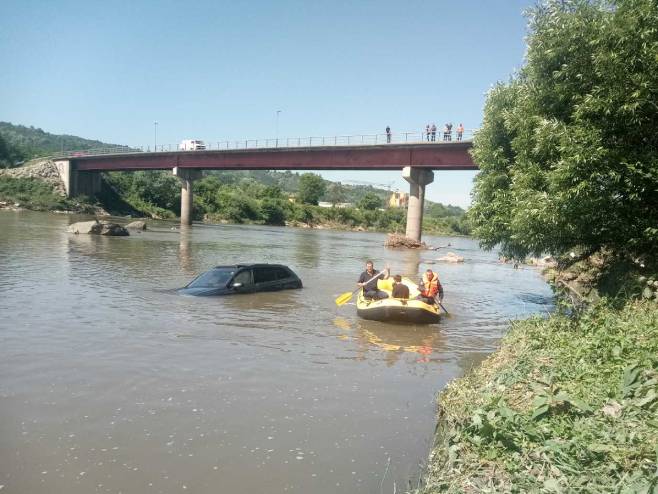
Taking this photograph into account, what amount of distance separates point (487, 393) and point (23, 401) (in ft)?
19.2

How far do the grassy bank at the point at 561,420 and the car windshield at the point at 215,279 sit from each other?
955cm

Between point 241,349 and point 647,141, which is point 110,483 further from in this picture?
point 647,141

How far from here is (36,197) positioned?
75.8 metres

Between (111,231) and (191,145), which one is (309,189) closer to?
(191,145)

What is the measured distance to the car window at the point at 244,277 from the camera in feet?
53.1

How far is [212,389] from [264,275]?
32.0ft

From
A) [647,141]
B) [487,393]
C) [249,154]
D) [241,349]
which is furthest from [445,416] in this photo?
[249,154]

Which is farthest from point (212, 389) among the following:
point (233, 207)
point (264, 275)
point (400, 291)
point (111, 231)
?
point (233, 207)

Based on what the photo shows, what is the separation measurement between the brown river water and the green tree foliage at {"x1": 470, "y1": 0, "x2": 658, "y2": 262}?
3471mm

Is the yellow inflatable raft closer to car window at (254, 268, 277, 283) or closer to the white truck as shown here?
car window at (254, 268, 277, 283)

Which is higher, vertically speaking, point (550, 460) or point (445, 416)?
point (550, 460)

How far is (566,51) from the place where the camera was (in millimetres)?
11094

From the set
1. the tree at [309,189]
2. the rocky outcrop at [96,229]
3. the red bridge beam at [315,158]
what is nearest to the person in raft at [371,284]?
the red bridge beam at [315,158]

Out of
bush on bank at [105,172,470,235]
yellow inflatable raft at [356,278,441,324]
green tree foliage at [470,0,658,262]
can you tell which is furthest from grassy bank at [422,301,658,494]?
bush on bank at [105,172,470,235]
